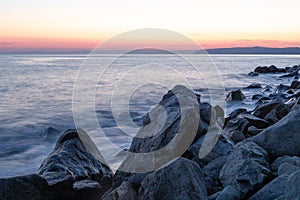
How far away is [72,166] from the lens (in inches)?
253

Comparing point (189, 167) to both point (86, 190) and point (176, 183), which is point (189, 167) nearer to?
point (176, 183)

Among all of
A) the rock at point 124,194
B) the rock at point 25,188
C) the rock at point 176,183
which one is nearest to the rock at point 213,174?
the rock at point 176,183

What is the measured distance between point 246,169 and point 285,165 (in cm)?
50

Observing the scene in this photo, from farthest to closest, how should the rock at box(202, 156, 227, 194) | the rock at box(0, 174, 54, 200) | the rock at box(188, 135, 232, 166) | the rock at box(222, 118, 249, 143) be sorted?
the rock at box(222, 118, 249, 143), the rock at box(188, 135, 232, 166), the rock at box(202, 156, 227, 194), the rock at box(0, 174, 54, 200)

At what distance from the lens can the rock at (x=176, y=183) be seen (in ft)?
13.4

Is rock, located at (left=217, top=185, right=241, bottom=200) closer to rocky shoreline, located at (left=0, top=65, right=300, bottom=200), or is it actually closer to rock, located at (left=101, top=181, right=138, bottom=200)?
rocky shoreline, located at (left=0, top=65, right=300, bottom=200)

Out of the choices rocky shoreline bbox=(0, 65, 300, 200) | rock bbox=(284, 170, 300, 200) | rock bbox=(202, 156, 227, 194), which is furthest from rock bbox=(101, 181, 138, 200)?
rock bbox=(284, 170, 300, 200)

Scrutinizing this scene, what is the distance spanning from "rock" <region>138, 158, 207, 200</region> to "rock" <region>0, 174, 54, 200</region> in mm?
1466

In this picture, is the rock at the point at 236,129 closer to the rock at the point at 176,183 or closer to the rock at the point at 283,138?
the rock at the point at 283,138

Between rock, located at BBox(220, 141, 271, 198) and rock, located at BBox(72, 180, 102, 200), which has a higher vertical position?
rock, located at BBox(220, 141, 271, 198)

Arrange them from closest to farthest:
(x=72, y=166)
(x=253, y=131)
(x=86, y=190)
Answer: (x=86, y=190)
(x=72, y=166)
(x=253, y=131)

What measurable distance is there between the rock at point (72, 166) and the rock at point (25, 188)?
32cm

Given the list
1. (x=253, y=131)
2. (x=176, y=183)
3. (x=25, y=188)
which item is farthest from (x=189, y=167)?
(x=253, y=131)

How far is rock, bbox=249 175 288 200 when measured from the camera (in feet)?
13.2
